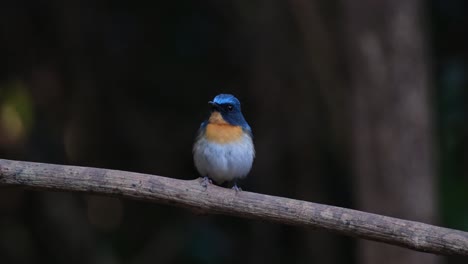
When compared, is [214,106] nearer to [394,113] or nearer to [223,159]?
[223,159]

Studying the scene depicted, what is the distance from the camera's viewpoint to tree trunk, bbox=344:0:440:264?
20.6 feet

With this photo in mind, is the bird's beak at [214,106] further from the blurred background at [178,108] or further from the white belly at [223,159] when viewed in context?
the blurred background at [178,108]

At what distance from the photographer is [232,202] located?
3.65 metres

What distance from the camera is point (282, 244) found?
867 cm

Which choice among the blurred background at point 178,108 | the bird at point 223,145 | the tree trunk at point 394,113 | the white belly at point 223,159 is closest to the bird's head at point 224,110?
the bird at point 223,145

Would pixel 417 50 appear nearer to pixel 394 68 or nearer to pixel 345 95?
pixel 394 68

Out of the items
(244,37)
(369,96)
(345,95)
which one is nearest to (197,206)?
(369,96)

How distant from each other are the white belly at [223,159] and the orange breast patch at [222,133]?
24 millimetres

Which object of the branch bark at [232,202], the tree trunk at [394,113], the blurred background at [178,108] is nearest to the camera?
the branch bark at [232,202]

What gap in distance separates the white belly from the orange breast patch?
2 cm

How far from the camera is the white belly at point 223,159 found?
4812 millimetres

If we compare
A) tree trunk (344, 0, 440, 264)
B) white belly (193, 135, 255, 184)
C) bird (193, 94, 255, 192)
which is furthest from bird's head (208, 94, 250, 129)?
tree trunk (344, 0, 440, 264)

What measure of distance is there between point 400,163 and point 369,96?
540 mm

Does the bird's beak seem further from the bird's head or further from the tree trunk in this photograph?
the tree trunk
